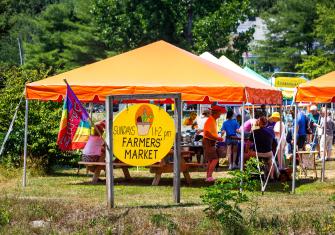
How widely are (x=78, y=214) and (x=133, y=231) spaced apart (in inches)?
38.6

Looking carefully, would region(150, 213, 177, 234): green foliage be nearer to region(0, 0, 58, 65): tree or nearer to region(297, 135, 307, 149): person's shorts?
region(297, 135, 307, 149): person's shorts

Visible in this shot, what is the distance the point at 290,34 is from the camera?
6062cm

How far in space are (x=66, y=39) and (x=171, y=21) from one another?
17728 mm

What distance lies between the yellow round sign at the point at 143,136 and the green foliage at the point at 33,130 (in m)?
6.07

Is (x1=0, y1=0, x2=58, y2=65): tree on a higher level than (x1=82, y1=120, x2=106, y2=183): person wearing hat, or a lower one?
higher

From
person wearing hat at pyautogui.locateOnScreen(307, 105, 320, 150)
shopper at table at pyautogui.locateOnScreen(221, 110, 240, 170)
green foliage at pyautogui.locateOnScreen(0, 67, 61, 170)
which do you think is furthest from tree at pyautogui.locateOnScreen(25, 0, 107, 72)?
green foliage at pyautogui.locateOnScreen(0, 67, 61, 170)

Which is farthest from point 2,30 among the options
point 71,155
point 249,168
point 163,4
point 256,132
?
point 163,4

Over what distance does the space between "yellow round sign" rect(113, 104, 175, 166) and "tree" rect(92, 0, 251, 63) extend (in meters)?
39.9

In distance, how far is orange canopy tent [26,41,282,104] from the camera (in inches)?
606

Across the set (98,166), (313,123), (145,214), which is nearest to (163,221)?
(145,214)

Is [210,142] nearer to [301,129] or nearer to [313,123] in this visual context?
[301,129]

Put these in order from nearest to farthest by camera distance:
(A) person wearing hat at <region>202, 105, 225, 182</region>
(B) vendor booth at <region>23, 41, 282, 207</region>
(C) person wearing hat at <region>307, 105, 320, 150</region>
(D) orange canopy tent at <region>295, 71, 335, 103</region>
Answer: (B) vendor booth at <region>23, 41, 282, 207</region> → (D) orange canopy tent at <region>295, 71, 335, 103</region> → (A) person wearing hat at <region>202, 105, 225, 182</region> → (C) person wearing hat at <region>307, 105, 320, 150</region>

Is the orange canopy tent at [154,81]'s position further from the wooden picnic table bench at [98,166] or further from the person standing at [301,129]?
the person standing at [301,129]

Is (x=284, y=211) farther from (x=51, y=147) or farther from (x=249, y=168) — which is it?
(x=51, y=147)
